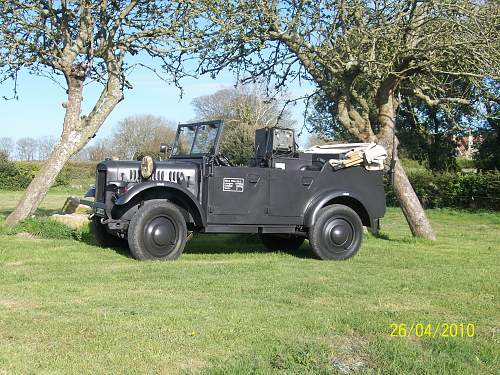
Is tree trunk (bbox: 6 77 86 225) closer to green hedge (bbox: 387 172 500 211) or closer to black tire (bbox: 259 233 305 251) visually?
black tire (bbox: 259 233 305 251)

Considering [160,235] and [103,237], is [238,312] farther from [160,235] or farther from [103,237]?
[103,237]

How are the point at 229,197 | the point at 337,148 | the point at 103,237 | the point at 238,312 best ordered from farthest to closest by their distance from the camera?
the point at 337,148, the point at 103,237, the point at 229,197, the point at 238,312

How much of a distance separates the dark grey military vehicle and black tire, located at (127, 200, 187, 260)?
0.01 meters

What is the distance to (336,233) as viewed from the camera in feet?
32.1

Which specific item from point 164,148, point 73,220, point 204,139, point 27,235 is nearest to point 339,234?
point 204,139

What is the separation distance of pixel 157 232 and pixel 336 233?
2784 millimetres

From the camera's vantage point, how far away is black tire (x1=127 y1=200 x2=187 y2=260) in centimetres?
874

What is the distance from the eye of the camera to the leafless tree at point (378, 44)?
467 inches

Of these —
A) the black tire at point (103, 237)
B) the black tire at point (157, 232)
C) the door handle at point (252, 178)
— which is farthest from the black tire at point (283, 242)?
the black tire at point (103, 237)

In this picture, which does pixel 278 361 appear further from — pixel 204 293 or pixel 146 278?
pixel 146 278

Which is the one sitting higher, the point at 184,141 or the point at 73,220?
the point at 184,141

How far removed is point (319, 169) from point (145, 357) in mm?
5996

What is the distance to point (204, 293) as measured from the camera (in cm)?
673

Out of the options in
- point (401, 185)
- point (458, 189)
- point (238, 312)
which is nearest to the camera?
point (238, 312)
